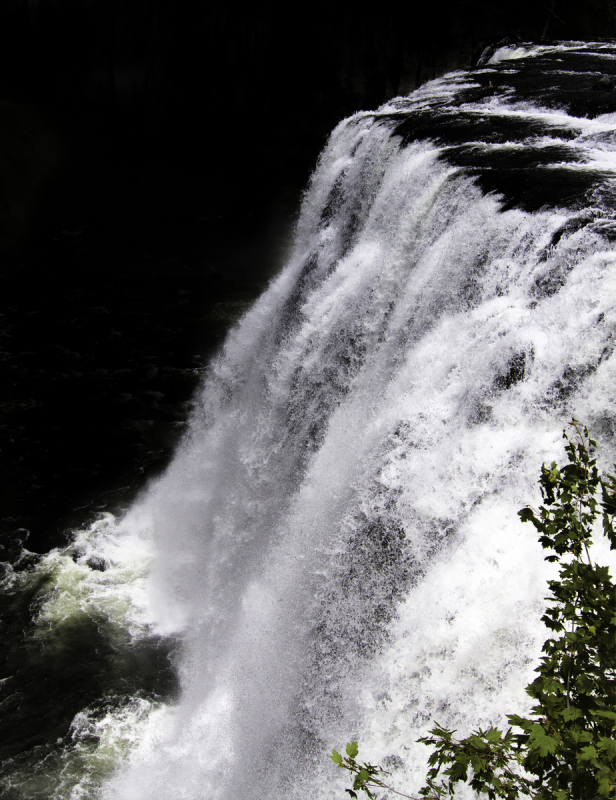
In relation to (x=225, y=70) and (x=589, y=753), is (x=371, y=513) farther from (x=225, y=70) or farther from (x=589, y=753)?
(x=225, y=70)

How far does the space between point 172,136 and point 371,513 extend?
13.7 m

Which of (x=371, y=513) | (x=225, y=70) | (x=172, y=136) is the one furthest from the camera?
(x=172, y=136)

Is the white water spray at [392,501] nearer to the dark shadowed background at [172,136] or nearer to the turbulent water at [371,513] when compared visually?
the turbulent water at [371,513]

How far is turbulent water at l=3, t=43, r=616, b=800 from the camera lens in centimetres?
397

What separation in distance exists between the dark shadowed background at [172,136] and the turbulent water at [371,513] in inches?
179

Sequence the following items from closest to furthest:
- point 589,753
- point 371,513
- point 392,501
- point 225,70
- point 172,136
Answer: point 589,753 → point 392,501 → point 371,513 → point 225,70 → point 172,136

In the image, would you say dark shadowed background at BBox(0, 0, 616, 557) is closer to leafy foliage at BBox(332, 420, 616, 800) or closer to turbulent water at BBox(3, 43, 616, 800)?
turbulent water at BBox(3, 43, 616, 800)

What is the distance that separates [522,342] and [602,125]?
482 centimetres

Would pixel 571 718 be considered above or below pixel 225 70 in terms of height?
below

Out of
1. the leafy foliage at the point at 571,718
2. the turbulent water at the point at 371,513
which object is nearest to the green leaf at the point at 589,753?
the leafy foliage at the point at 571,718

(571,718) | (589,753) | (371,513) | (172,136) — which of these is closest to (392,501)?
(371,513)

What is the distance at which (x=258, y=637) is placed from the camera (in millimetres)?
5523

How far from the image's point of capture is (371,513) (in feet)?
16.0

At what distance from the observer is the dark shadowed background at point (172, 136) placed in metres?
12.5
